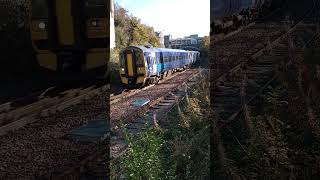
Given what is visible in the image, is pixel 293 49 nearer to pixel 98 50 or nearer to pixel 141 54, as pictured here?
pixel 141 54

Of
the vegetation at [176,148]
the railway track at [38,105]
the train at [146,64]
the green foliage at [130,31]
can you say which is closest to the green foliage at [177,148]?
the vegetation at [176,148]

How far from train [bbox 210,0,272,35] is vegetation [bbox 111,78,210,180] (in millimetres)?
635

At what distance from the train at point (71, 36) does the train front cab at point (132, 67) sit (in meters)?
1.62

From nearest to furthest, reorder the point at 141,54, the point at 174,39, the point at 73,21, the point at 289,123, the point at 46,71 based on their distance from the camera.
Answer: the point at 289,123 < the point at 174,39 < the point at 141,54 < the point at 73,21 < the point at 46,71

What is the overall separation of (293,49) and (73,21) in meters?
6.03

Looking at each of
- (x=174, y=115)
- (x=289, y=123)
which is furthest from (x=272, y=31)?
(x=174, y=115)

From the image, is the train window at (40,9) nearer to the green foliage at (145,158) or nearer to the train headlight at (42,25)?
the train headlight at (42,25)

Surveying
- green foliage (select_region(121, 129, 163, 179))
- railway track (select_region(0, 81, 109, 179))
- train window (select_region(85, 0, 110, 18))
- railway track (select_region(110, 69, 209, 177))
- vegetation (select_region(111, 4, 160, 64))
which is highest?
train window (select_region(85, 0, 110, 18))

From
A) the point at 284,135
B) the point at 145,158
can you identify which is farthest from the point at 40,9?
the point at 284,135

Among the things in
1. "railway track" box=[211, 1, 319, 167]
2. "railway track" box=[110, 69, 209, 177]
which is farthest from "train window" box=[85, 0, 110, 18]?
"railway track" box=[211, 1, 319, 167]

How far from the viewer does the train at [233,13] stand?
3.39 metres

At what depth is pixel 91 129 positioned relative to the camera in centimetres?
698

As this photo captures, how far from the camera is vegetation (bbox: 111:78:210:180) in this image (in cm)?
362

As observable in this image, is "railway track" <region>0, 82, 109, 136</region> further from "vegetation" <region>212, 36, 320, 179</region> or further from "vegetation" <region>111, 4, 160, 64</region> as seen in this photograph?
"vegetation" <region>212, 36, 320, 179</region>
